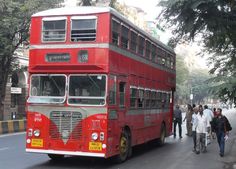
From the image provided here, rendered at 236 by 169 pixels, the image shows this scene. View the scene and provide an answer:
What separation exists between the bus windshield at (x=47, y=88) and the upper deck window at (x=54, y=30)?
1.06m

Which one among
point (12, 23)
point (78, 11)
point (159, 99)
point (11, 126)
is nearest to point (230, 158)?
point (159, 99)

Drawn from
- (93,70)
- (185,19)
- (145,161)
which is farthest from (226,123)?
(185,19)

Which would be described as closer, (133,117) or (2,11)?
(133,117)

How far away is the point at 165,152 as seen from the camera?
17.3 metres

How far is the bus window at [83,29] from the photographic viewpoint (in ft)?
40.7

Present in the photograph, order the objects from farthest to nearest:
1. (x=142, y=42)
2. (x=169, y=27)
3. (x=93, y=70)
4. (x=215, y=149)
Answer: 1. (x=215, y=149)
2. (x=142, y=42)
3. (x=93, y=70)
4. (x=169, y=27)

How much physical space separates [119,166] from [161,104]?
654 cm

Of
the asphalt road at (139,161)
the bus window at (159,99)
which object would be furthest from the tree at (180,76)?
the asphalt road at (139,161)

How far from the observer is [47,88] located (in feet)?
41.8

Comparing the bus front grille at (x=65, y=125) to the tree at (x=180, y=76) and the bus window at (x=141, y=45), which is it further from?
the tree at (x=180, y=76)

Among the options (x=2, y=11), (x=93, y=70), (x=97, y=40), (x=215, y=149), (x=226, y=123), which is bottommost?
(x=215, y=149)

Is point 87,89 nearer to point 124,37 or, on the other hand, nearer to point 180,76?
point 124,37

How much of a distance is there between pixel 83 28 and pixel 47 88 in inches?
77.6

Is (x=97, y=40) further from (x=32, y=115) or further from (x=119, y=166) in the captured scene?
(x=119, y=166)
